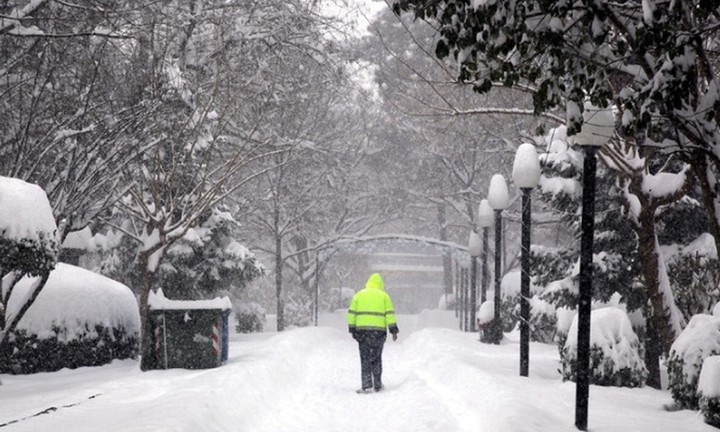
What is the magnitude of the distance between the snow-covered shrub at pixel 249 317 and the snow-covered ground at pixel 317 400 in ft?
43.4

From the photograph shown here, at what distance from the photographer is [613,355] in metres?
9.74

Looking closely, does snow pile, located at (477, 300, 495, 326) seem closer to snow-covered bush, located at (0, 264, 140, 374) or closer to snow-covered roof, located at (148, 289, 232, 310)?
snow-covered roof, located at (148, 289, 232, 310)

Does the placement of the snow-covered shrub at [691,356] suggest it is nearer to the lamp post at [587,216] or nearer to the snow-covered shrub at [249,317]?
the lamp post at [587,216]

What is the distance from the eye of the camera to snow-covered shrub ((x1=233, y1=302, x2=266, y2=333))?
2645 centimetres

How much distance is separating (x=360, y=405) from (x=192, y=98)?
20.0 feet

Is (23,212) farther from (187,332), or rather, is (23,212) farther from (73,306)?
(187,332)

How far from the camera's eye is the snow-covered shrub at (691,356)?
7.73 metres

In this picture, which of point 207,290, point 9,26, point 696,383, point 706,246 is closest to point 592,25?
point 696,383

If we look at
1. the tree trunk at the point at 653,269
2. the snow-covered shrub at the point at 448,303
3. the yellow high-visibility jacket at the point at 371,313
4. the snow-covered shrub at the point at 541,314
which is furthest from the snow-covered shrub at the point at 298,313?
the tree trunk at the point at 653,269

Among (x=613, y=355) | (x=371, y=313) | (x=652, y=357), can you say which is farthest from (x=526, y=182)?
(x=652, y=357)

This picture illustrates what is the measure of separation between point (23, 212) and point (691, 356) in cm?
767

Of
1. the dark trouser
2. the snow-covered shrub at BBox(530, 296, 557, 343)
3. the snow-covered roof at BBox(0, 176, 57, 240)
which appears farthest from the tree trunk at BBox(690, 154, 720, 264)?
the snow-covered shrub at BBox(530, 296, 557, 343)

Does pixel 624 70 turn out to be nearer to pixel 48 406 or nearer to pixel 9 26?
pixel 9 26

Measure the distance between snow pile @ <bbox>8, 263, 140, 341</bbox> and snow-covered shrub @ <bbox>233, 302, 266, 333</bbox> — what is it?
551 inches
